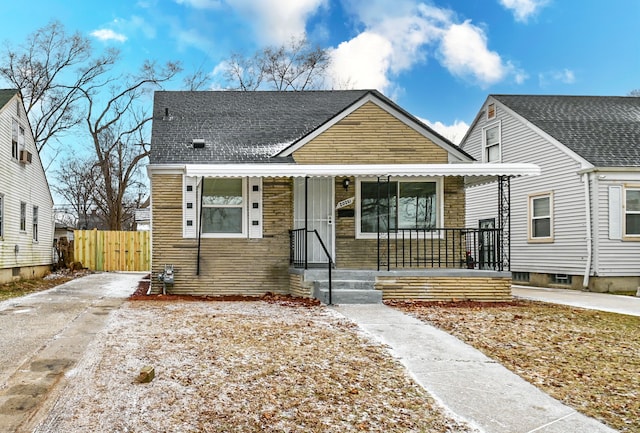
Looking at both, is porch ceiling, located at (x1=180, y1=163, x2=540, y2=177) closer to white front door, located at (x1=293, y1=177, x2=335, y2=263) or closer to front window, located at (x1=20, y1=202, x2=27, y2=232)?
white front door, located at (x1=293, y1=177, x2=335, y2=263)

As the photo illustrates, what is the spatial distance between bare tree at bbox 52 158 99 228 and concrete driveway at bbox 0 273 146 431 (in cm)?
2350

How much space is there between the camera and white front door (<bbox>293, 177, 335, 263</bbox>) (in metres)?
11.5

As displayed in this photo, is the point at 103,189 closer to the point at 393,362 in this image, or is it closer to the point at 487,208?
the point at 487,208

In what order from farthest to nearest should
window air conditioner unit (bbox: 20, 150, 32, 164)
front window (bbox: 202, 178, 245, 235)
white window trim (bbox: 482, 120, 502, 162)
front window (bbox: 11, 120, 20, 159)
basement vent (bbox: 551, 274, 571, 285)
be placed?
1. white window trim (bbox: 482, 120, 502, 162)
2. window air conditioner unit (bbox: 20, 150, 32, 164)
3. front window (bbox: 11, 120, 20, 159)
4. basement vent (bbox: 551, 274, 571, 285)
5. front window (bbox: 202, 178, 245, 235)

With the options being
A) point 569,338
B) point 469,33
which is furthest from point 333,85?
point 569,338

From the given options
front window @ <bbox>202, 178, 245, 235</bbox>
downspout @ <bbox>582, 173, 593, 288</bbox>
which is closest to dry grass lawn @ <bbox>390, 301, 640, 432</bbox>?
front window @ <bbox>202, 178, 245, 235</bbox>

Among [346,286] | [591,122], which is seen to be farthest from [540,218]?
[346,286]

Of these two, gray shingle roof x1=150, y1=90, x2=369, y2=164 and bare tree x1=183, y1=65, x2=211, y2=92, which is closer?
gray shingle roof x1=150, y1=90, x2=369, y2=164

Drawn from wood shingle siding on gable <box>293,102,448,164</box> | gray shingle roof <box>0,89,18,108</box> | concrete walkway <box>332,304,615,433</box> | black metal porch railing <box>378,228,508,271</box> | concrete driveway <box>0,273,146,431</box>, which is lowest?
concrete walkway <box>332,304,615,433</box>

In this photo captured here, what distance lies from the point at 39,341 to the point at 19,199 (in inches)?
466

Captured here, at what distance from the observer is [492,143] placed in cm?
1795

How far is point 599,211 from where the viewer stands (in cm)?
1350

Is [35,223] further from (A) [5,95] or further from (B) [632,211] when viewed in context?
(B) [632,211]

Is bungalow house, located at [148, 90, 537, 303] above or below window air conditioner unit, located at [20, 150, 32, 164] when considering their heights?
below
